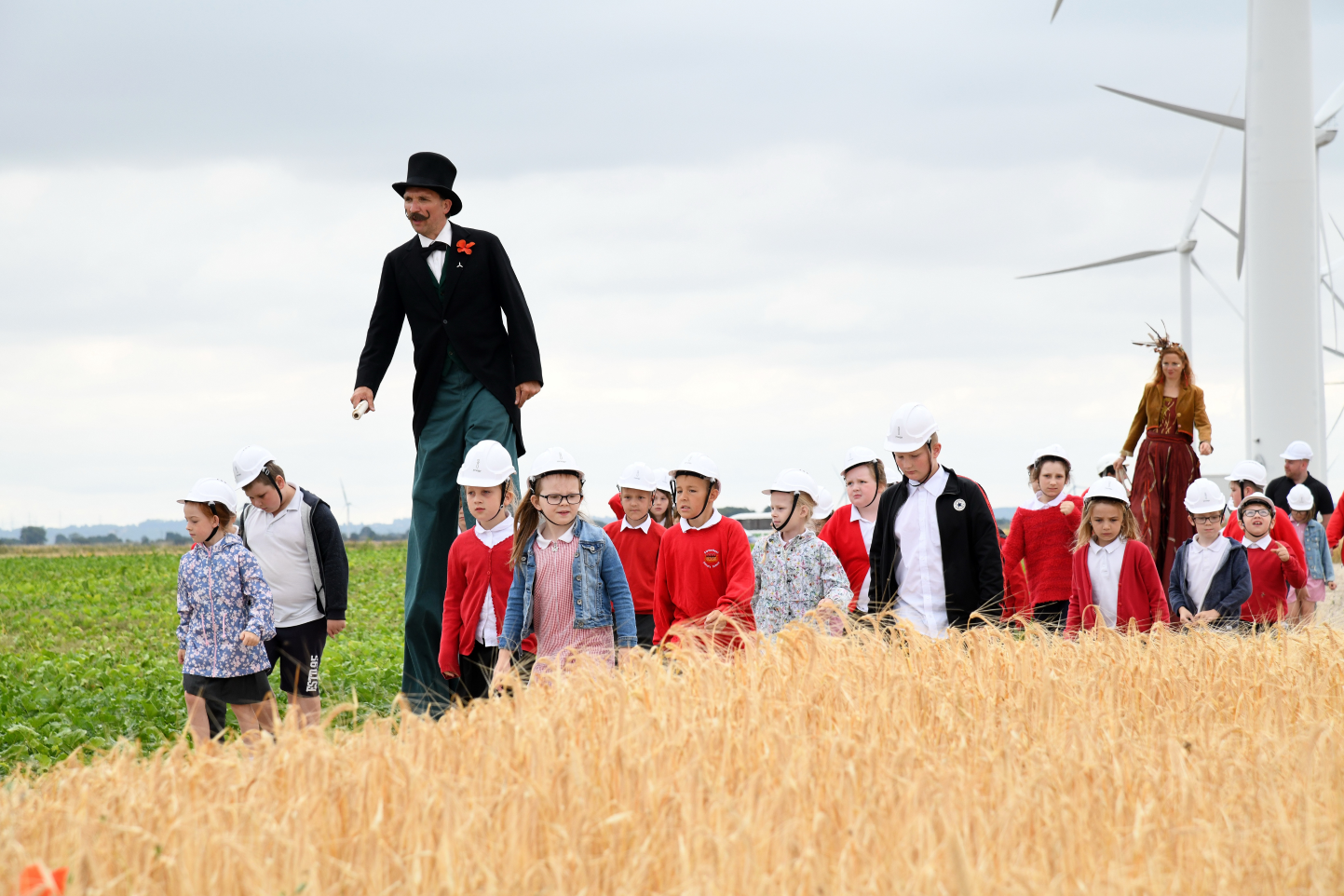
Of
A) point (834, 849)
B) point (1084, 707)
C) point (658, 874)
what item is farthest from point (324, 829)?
point (1084, 707)

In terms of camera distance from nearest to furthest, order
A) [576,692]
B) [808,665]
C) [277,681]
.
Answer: [576,692] < [808,665] < [277,681]

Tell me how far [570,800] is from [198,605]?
14.2 feet

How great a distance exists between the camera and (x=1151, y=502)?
13508mm

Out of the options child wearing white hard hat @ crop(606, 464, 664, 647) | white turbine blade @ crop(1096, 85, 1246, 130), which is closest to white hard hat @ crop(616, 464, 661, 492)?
child wearing white hard hat @ crop(606, 464, 664, 647)

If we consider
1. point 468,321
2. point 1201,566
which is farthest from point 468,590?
→ point 1201,566

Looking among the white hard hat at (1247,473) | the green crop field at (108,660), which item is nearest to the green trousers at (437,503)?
the green crop field at (108,660)

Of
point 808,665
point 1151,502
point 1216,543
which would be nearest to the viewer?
point 808,665

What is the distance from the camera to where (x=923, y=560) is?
866 cm

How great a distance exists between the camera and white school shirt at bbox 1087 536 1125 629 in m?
9.88

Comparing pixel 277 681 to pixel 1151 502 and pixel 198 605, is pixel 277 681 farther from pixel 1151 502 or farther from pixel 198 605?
pixel 1151 502

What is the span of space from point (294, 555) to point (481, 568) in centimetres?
151

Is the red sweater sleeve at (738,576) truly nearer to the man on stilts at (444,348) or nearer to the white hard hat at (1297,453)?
the man on stilts at (444,348)

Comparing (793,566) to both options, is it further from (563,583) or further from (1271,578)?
(1271,578)

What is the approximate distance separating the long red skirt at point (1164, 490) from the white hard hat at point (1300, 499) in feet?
12.6
